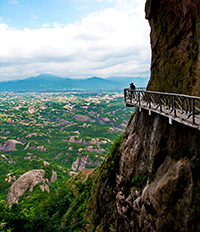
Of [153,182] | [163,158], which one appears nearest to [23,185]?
[153,182]

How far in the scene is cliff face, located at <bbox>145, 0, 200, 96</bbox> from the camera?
35.3 ft

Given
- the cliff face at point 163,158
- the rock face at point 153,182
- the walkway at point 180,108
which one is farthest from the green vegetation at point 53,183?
the walkway at point 180,108

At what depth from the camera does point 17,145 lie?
559 feet

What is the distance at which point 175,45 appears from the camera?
1270 centimetres

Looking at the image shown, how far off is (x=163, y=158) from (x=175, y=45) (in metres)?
9.05

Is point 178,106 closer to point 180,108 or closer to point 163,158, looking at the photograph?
point 180,108

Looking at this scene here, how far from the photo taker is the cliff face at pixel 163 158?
29.4ft

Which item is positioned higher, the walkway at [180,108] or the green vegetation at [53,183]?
the walkway at [180,108]

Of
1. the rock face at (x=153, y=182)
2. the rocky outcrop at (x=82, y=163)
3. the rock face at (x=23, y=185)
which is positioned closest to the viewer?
the rock face at (x=153, y=182)

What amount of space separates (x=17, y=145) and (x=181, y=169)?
189m

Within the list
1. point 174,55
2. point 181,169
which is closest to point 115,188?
point 181,169

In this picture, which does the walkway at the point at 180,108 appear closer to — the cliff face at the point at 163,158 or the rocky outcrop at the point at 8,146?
the cliff face at the point at 163,158

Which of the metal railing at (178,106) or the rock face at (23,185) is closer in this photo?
the metal railing at (178,106)

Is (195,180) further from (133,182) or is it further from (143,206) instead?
(133,182)
